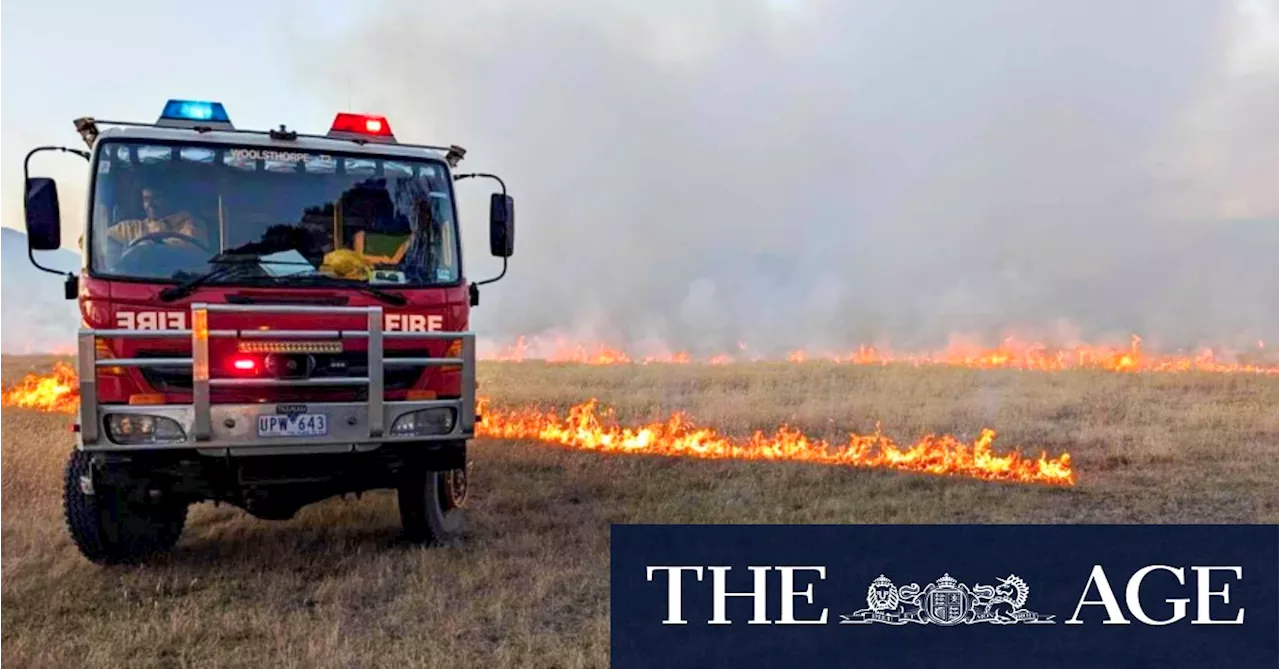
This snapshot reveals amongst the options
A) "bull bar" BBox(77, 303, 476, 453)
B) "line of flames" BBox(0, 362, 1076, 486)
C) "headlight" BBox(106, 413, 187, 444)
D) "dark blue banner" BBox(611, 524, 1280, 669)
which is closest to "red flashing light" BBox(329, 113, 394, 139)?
"bull bar" BBox(77, 303, 476, 453)

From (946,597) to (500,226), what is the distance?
182 inches

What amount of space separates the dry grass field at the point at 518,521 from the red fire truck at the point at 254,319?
74 centimetres

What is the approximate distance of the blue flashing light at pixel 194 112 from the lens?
24.5 feet

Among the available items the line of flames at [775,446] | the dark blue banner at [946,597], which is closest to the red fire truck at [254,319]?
the dark blue banner at [946,597]

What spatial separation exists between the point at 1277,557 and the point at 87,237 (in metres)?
9.51

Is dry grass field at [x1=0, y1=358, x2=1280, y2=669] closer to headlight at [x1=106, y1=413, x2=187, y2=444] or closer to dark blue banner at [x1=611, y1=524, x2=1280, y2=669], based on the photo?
dark blue banner at [x1=611, y1=524, x2=1280, y2=669]

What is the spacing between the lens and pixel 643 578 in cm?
691

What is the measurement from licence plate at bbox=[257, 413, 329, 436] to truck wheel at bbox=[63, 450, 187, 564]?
144 cm

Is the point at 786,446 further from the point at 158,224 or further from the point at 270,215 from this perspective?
the point at 158,224

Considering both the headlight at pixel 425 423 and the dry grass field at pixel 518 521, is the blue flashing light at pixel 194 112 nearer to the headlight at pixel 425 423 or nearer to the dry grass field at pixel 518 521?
the headlight at pixel 425 423

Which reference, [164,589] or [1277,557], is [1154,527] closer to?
[1277,557]

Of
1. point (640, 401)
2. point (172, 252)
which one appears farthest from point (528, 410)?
point (172, 252)

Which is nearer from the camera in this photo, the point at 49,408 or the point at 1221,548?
the point at 1221,548

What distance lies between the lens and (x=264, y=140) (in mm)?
7320
